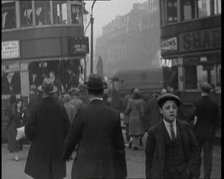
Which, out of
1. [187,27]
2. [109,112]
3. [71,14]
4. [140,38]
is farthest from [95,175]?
[140,38]

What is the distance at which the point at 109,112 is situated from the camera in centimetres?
389

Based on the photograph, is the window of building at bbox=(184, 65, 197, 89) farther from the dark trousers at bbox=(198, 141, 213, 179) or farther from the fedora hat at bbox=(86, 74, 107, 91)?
the fedora hat at bbox=(86, 74, 107, 91)

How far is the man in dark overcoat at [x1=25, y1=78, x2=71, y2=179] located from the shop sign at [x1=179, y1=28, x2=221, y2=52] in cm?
643

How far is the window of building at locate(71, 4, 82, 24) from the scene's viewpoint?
41.6ft

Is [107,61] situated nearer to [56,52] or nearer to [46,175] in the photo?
[56,52]

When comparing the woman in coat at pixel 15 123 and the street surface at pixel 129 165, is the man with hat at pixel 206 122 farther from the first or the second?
the woman in coat at pixel 15 123

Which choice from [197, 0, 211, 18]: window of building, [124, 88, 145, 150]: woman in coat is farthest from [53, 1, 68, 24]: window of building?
[197, 0, 211, 18]: window of building

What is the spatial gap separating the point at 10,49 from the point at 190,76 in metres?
4.66

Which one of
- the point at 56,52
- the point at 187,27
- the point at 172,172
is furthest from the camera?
the point at 56,52

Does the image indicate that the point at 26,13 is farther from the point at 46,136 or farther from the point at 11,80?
the point at 46,136

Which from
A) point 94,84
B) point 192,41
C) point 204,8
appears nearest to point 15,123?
point 192,41

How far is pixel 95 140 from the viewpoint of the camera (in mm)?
3812

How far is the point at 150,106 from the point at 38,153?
5092mm

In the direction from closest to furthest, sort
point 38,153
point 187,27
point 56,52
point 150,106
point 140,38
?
point 38,153, point 150,106, point 187,27, point 56,52, point 140,38
